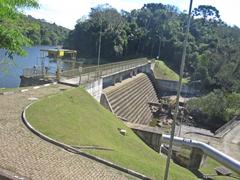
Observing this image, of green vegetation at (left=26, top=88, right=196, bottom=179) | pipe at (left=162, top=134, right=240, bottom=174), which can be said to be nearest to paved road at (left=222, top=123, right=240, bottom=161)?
pipe at (left=162, top=134, right=240, bottom=174)

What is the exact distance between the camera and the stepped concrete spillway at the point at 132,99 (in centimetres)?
3935

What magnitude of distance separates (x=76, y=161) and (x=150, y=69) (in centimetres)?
5882

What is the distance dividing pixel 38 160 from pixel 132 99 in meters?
35.5

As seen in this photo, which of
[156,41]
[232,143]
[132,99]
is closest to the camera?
[232,143]

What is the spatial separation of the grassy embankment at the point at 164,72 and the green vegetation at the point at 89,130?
48375 millimetres

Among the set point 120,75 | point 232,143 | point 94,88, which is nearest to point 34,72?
point 94,88

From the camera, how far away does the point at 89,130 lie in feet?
61.9

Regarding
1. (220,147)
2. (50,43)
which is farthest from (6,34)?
(50,43)

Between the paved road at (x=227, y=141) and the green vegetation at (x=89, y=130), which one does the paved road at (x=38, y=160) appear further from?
the paved road at (x=227, y=141)

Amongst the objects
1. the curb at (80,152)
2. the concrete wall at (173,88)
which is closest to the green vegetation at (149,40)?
the concrete wall at (173,88)

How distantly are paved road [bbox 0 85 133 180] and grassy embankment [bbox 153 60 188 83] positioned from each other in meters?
58.6

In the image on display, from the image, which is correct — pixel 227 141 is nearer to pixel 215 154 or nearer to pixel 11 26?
pixel 215 154

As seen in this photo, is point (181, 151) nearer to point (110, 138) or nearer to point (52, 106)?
point (110, 138)

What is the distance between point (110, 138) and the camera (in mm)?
19531
